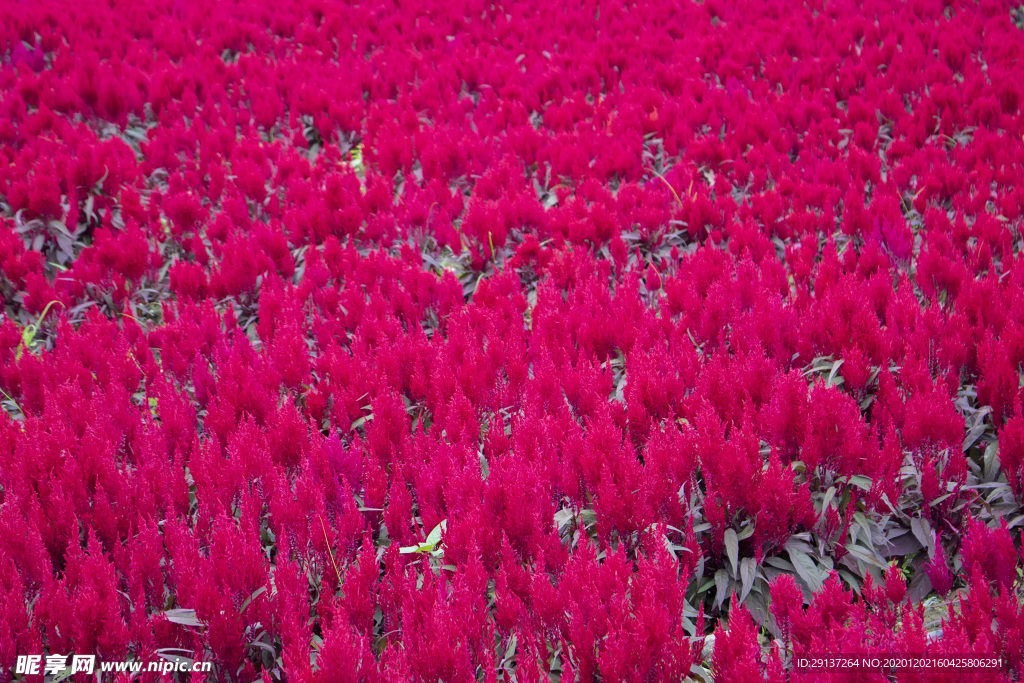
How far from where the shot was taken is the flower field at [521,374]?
181 cm

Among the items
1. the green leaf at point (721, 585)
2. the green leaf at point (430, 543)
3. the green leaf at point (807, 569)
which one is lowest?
the green leaf at point (721, 585)

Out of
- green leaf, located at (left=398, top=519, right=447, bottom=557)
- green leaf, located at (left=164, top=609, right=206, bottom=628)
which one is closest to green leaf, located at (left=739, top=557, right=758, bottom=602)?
green leaf, located at (left=398, top=519, right=447, bottom=557)

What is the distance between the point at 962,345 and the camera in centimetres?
248

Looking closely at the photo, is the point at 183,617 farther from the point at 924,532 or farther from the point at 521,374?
the point at 924,532

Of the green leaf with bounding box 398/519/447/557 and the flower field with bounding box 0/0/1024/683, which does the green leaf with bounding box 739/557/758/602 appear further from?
the green leaf with bounding box 398/519/447/557

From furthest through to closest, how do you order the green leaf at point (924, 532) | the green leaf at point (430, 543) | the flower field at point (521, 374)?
the green leaf at point (924, 532)
the green leaf at point (430, 543)
the flower field at point (521, 374)

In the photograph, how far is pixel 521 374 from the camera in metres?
2.74

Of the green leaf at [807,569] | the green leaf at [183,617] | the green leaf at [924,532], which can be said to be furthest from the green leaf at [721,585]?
the green leaf at [183,617]

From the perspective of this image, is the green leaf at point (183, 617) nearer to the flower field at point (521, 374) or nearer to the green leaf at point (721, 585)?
the flower field at point (521, 374)

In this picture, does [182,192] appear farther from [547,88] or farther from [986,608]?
[986,608]

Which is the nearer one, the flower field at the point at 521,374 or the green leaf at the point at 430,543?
the flower field at the point at 521,374

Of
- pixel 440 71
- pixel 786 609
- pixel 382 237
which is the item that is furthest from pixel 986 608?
pixel 440 71

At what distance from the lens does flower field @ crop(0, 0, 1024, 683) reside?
1.81m

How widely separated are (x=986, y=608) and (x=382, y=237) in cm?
329
